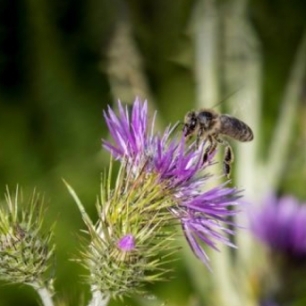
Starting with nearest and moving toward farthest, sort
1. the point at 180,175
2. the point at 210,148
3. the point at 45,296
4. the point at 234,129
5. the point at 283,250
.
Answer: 1. the point at 45,296
2. the point at 180,175
3. the point at 210,148
4. the point at 234,129
5. the point at 283,250

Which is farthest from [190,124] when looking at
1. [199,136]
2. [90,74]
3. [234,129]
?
[90,74]

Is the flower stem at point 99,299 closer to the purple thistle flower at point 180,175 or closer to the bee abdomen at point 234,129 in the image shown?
the purple thistle flower at point 180,175

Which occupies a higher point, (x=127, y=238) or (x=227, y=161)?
(x=227, y=161)

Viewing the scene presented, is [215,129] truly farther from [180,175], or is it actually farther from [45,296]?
→ [45,296]

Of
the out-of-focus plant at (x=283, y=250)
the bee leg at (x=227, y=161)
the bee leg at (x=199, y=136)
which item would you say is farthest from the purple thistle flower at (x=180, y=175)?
the out-of-focus plant at (x=283, y=250)

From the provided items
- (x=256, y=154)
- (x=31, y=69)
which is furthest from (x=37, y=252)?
(x=31, y=69)

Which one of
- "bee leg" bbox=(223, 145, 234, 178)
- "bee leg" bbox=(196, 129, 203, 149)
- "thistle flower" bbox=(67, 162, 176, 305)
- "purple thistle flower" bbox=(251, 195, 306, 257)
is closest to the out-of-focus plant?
"purple thistle flower" bbox=(251, 195, 306, 257)
